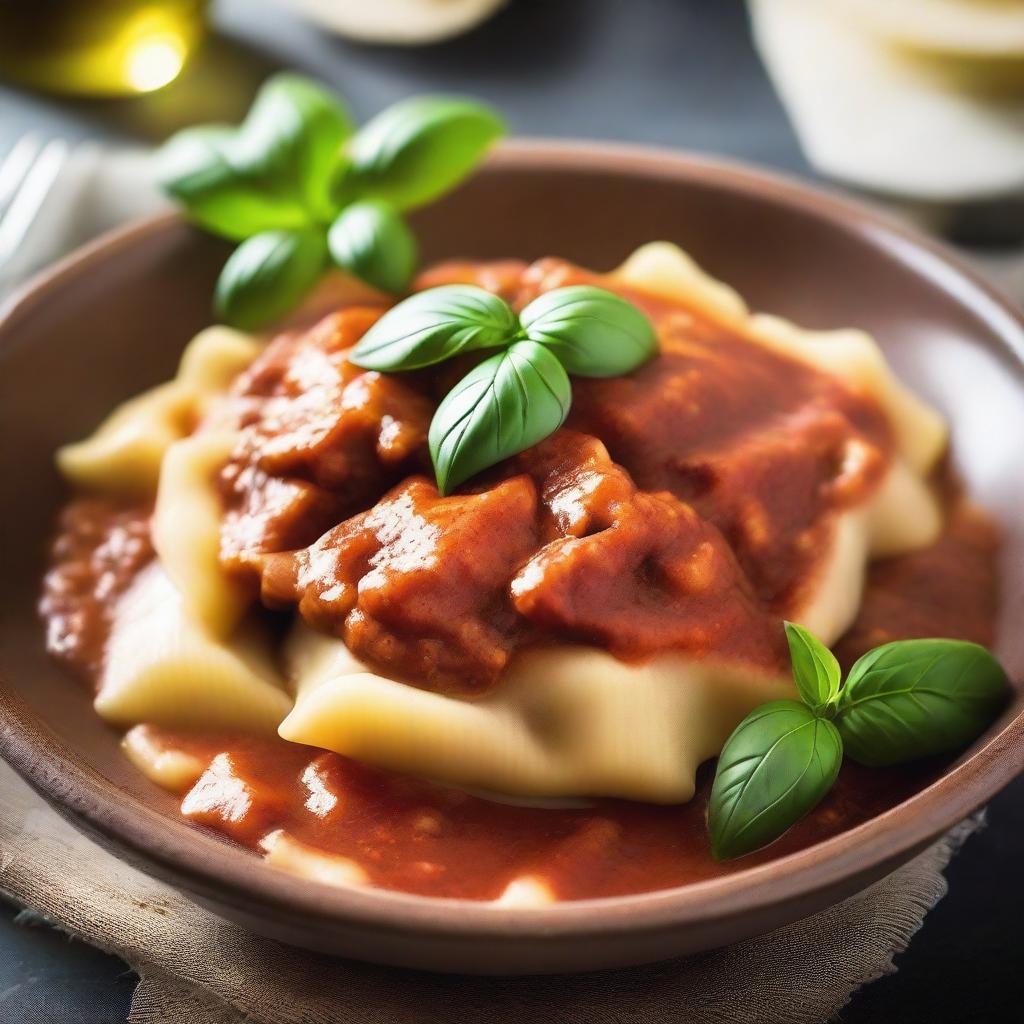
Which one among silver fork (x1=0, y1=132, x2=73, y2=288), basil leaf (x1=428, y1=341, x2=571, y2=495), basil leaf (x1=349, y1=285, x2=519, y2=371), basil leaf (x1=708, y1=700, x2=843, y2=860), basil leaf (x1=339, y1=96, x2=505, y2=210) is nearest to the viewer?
basil leaf (x1=708, y1=700, x2=843, y2=860)

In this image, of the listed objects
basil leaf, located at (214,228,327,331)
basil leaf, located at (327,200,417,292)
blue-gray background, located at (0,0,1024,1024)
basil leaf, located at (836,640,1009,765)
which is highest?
basil leaf, located at (327,200,417,292)

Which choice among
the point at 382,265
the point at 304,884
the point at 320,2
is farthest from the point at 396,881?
the point at 320,2

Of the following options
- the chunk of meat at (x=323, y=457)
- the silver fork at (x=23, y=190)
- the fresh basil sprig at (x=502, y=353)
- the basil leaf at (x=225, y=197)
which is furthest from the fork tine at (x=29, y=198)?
the fresh basil sprig at (x=502, y=353)

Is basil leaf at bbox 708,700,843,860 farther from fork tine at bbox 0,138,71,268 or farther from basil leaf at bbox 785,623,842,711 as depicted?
fork tine at bbox 0,138,71,268

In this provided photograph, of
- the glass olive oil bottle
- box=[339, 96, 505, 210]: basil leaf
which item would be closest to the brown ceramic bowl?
box=[339, 96, 505, 210]: basil leaf

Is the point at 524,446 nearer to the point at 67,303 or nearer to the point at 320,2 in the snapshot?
the point at 67,303

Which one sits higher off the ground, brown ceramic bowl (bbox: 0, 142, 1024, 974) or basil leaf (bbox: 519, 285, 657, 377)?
basil leaf (bbox: 519, 285, 657, 377)

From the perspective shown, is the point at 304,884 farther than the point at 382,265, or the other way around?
the point at 382,265

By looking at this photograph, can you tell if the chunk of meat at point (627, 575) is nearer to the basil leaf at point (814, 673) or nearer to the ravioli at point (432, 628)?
the ravioli at point (432, 628)
